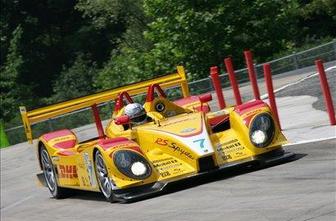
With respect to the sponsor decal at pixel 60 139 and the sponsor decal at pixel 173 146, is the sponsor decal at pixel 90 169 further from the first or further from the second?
the sponsor decal at pixel 60 139

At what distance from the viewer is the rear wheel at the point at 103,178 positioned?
11410 mm

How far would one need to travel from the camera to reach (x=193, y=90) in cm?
2556

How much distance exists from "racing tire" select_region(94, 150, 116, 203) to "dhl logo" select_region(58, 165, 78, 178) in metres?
1.08

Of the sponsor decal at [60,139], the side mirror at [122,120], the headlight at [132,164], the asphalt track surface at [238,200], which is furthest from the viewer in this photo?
the sponsor decal at [60,139]

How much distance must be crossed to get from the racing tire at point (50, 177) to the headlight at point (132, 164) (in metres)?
3.14

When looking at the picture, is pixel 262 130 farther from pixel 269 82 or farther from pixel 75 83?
pixel 75 83

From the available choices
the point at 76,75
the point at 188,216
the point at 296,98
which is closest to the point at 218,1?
the point at 296,98

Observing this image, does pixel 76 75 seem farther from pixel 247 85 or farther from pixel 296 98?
pixel 296 98

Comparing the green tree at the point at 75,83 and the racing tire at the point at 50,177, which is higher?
the green tree at the point at 75,83

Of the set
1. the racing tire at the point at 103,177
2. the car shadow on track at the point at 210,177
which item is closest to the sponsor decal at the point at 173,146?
the car shadow on track at the point at 210,177

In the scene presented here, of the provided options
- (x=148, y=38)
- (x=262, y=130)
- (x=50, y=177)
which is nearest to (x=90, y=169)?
(x=262, y=130)

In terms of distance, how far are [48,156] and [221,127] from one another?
330 centimetres

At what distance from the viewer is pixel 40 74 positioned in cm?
6319

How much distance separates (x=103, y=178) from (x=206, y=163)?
1420 mm
